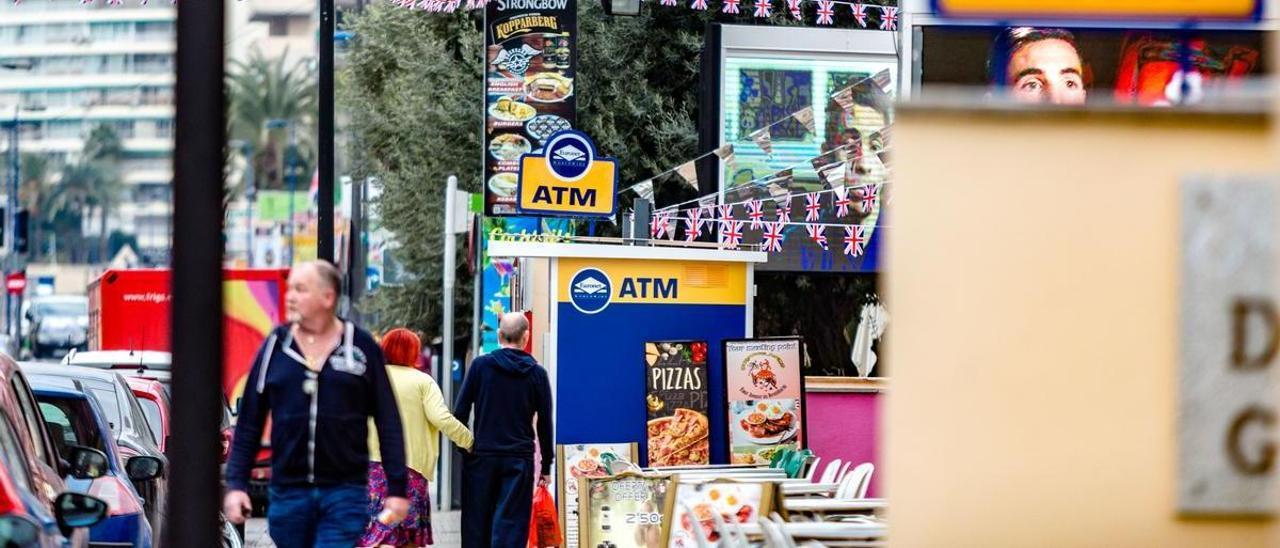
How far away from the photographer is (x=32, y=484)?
6730 millimetres

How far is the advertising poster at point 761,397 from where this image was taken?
12.8 m

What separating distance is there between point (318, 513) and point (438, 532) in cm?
1144

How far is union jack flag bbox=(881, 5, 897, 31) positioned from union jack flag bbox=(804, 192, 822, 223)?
3.21 m

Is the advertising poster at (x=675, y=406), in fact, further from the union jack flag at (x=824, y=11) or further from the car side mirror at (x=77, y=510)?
the union jack flag at (x=824, y=11)

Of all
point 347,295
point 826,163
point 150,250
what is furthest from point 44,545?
point 150,250

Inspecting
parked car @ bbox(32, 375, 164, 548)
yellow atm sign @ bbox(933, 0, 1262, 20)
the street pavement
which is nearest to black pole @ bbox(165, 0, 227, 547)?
yellow atm sign @ bbox(933, 0, 1262, 20)

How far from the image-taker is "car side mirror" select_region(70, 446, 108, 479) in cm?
817

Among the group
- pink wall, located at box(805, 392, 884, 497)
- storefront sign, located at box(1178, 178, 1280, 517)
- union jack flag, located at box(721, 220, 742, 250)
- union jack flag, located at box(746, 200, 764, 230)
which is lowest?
pink wall, located at box(805, 392, 884, 497)

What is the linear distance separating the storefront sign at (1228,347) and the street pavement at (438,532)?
11836 mm

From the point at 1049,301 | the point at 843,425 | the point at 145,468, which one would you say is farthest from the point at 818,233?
the point at 1049,301

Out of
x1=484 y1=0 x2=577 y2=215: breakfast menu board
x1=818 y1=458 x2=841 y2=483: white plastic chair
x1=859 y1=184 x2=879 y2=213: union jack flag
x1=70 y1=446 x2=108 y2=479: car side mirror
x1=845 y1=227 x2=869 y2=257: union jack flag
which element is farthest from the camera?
x1=845 y1=227 x2=869 y2=257: union jack flag

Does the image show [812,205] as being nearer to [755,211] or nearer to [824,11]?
[755,211]

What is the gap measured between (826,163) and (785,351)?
5.00m

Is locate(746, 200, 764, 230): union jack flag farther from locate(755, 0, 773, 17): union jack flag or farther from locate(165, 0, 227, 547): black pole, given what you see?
locate(165, 0, 227, 547): black pole
